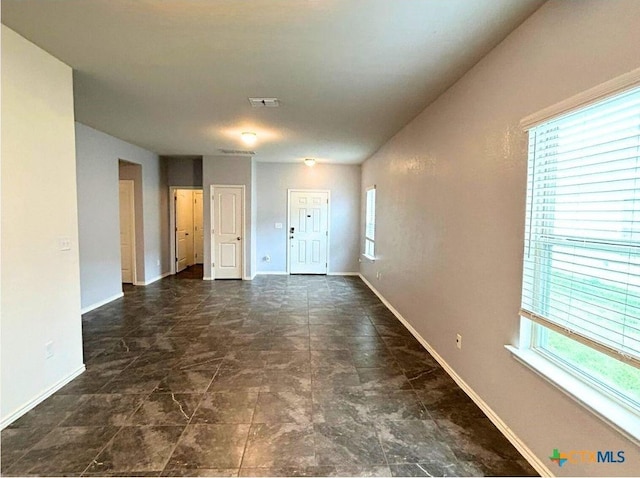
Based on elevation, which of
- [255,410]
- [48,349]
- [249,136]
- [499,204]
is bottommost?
[255,410]

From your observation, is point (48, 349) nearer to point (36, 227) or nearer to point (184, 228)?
point (36, 227)

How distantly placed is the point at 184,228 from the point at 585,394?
805 cm

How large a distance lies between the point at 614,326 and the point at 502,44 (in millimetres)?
1790

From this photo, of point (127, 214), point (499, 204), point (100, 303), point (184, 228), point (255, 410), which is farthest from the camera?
point (184, 228)

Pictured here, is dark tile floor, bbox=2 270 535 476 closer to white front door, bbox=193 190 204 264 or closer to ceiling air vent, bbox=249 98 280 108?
ceiling air vent, bbox=249 98 280 108

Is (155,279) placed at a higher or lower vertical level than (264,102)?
lower

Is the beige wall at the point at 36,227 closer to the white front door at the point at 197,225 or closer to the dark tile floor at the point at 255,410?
the dark tile floor at the point at 255,410

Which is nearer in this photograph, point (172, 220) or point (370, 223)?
point (370, 223)

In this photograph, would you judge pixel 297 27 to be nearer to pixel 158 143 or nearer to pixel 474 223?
pixel 474 223

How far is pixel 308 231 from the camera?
299 inches

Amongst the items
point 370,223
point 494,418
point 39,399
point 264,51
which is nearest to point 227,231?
Result: point 370,223

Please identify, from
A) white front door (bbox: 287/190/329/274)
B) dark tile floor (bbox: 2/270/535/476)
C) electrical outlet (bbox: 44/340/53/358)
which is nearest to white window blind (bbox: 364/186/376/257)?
white front door (bbox: 287/190/329/274)

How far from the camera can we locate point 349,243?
7715 mm

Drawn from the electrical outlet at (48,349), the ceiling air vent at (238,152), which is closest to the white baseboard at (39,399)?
the electrical outlet at (48,349)
